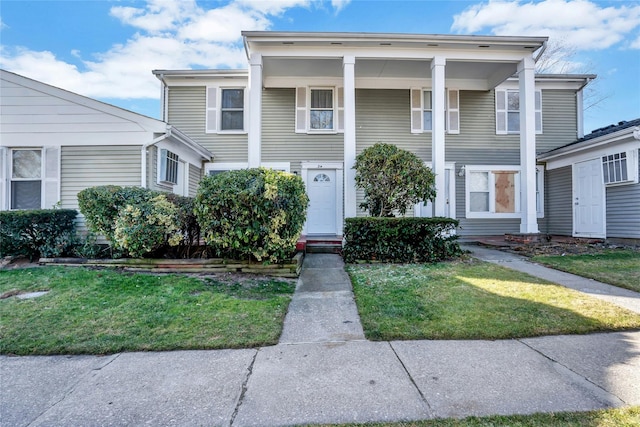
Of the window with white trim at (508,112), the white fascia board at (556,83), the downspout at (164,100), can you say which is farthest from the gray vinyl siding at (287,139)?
the white fascia board at (556,83)

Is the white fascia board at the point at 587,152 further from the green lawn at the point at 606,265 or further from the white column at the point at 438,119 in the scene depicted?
the white column at the point at 438,119

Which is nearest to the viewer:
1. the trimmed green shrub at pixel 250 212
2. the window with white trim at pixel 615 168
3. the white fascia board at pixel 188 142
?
the trimmed green shrub at pixel 250 212

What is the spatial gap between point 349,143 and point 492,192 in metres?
5.69

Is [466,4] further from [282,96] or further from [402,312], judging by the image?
[402,312]

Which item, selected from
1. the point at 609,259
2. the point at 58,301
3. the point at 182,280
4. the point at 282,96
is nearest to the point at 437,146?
the point at 609,259

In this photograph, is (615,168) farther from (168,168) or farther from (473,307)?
(168,168)

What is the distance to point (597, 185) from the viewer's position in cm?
881

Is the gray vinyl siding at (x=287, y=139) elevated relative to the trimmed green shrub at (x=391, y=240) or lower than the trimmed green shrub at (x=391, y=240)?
elevated

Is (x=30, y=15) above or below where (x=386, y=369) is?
above

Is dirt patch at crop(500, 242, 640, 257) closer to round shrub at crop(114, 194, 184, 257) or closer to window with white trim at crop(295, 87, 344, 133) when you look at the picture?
window with white trim at crop(295, 87, 344, 133)

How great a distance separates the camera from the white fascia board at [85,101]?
6859mm

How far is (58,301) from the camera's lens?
408cm

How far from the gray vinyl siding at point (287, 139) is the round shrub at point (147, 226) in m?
4.69

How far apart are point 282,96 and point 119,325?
840cm
